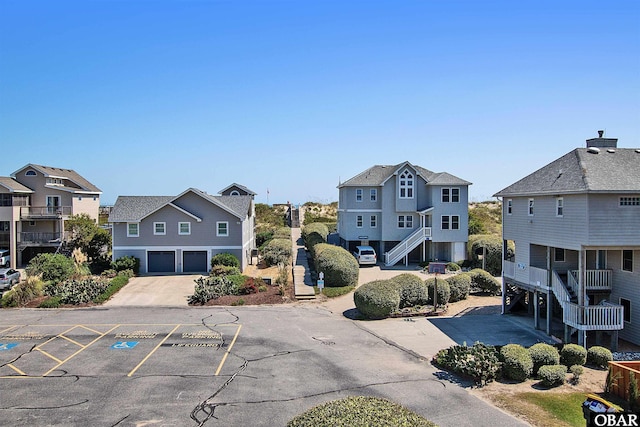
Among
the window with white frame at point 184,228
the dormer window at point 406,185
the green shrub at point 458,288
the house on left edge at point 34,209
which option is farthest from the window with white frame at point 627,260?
the house on left edge at point 34,209

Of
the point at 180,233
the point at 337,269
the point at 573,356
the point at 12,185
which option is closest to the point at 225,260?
the point at 180,233

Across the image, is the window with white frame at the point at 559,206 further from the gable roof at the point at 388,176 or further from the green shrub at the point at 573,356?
the gable roof at the point at 388,176

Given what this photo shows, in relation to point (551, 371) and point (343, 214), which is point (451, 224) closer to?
point (343, 214)

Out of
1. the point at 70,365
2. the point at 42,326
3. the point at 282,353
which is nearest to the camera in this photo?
the point at 70,365

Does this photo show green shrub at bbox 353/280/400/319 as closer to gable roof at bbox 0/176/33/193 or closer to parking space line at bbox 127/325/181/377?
parking space line at bbox 127/325/181/377

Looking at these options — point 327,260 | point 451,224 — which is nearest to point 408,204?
point 451,224

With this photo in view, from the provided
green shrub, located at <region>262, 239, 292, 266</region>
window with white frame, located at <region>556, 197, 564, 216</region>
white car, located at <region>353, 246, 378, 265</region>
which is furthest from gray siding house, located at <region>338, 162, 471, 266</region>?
window with white frame, located at <region>556, 197, 564, 216</region>

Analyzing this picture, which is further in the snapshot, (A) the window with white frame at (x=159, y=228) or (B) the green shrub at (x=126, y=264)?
(A) the window with white frame at (x=159, y=228)
